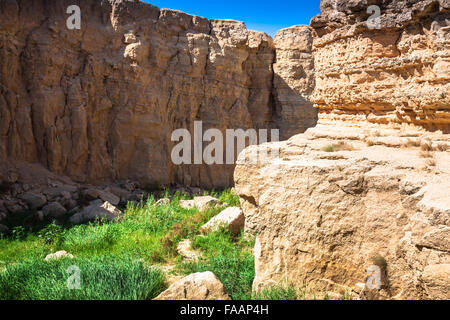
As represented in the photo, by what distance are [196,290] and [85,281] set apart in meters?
1.29

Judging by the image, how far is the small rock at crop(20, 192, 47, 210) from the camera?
9691 mm

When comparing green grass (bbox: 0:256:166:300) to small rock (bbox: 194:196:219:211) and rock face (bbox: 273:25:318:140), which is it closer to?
small rock (bbox: 194:196:219:211)

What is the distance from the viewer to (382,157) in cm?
379

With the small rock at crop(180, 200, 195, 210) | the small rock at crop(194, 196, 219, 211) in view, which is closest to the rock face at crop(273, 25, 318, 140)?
the small rock at crop(194, 196, 219, 211)

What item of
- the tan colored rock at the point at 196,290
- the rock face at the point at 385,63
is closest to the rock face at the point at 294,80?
the rock face at the point at 385,63

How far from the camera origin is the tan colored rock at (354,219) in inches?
115

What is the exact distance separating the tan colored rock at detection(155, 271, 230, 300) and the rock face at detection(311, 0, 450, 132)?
310 cm

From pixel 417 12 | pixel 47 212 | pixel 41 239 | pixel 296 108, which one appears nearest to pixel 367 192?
pixel 417 12

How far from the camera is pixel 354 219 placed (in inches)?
136

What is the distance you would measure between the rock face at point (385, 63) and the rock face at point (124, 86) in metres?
8.92

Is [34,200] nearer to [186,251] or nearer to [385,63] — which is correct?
[186,251]
